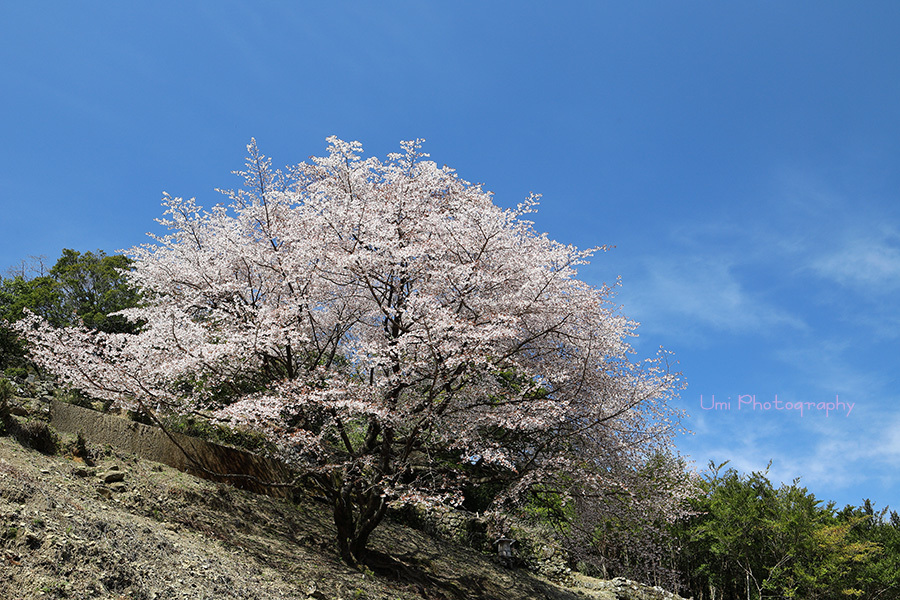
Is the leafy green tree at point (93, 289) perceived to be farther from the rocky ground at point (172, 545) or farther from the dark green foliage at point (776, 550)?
the dark green foliage at point (776, 550)

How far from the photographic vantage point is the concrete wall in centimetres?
977

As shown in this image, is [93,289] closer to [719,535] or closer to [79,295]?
[79,295]

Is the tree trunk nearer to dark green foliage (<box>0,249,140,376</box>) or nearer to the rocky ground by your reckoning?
the rocky ground

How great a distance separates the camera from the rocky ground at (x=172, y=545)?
5.39 m

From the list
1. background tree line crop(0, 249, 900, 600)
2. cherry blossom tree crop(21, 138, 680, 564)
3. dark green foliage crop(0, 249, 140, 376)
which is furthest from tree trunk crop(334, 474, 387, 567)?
dark green foliage crop(0, 249, 140, 376)

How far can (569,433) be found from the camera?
10211 millimetres

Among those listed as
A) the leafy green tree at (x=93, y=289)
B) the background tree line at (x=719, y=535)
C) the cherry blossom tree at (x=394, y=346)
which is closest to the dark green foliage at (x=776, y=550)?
the background tree line at (x=719, y=535)

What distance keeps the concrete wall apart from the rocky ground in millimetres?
347

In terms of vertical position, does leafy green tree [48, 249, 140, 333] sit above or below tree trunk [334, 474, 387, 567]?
above

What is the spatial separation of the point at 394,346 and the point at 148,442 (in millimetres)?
4869

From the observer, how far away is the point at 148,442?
9.96m

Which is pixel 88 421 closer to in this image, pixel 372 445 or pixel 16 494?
pixel 16 494

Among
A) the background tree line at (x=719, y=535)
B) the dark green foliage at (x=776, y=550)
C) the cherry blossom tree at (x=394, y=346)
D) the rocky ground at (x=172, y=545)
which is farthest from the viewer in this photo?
the dark green foliage at (x=776, y=550)

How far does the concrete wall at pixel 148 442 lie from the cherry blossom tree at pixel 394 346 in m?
0.47
